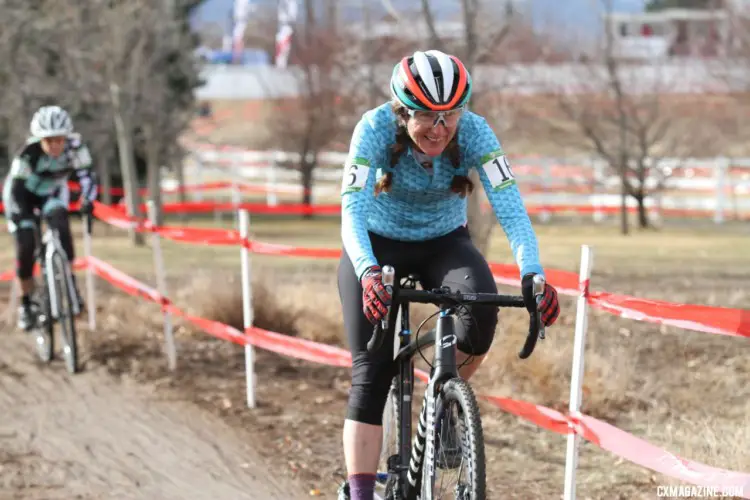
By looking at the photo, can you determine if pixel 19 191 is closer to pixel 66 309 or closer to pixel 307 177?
pixel 66 309

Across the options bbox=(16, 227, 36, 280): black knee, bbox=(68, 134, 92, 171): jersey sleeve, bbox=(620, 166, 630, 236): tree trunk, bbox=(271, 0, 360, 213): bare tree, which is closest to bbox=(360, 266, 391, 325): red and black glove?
bbox=(68, 134, 92, 171): jersey sleeve

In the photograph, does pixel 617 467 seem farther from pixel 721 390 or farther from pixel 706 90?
pixel 706 90

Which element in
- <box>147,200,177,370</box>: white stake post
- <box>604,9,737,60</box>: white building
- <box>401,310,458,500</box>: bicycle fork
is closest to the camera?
<box>401,310,458,500</box>: bicycle fork

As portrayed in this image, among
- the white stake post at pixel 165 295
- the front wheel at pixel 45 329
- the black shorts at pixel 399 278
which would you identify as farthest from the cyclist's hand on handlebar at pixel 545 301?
the front wheel at pixel 45 329

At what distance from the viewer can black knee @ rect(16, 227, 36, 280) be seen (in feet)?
31.0

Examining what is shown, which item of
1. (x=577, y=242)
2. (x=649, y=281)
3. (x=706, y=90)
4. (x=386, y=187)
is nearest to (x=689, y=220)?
(x=577, y=242)

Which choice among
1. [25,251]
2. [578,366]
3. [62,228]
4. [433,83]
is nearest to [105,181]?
[25,251]

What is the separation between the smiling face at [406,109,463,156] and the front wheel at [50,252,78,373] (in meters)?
5.24

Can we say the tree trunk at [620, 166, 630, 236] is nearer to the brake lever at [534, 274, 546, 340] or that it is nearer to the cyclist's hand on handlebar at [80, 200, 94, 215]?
the cyclist's hand on handlebar at [80, 200, 94, 215]

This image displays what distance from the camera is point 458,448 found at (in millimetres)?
3979

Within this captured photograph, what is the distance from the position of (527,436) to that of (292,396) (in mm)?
1951

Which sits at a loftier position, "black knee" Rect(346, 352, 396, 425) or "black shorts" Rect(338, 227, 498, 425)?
"black shorts" Rect(338, 227, 498, 425)

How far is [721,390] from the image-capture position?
7680mm

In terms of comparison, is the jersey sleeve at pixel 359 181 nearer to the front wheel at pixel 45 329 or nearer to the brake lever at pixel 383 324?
the brake lever at pixel 383 324
